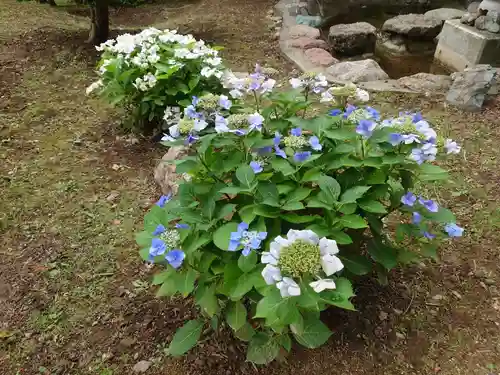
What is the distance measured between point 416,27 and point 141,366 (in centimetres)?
556

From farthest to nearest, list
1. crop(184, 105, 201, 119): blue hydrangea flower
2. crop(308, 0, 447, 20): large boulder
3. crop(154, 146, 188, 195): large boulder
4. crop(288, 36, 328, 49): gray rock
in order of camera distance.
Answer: crop(308, 0, 447, 20): large boulder → crop(288, 36, 328, 49): gray rock → crop(154, 146, 188, 195): large boulder → crop(184, 105, 201, 119): blue hydrangea flower

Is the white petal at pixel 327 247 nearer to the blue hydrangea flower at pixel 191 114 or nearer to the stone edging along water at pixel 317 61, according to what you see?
the blue hydrangea flower at pixel 191 114

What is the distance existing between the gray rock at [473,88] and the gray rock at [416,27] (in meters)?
2.40

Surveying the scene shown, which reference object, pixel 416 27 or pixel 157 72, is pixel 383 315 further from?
pixel 416 27

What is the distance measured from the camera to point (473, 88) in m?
3.77

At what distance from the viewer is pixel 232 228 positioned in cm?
154

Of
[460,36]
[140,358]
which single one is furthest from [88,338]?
[460,36]

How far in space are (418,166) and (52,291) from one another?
1.77 meters

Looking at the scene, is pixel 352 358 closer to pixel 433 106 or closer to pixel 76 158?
pixel 76 158

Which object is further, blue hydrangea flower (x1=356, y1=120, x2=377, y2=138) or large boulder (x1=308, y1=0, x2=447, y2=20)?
large boulder (x1=308, y1=0, x2=447, y2=20)

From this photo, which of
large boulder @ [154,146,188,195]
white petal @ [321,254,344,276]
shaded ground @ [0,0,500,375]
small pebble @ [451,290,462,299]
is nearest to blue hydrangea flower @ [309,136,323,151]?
white petal @ [321,254,344,276]

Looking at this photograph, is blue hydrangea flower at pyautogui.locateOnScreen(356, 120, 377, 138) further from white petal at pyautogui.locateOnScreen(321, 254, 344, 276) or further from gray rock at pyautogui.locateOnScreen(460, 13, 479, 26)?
gray rock at pyautogui.locateOnScreen(460, 13, 479, 26)

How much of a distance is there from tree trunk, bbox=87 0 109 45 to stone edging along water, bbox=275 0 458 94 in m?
1.89

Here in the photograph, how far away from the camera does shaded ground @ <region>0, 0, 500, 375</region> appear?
6.32 feet
